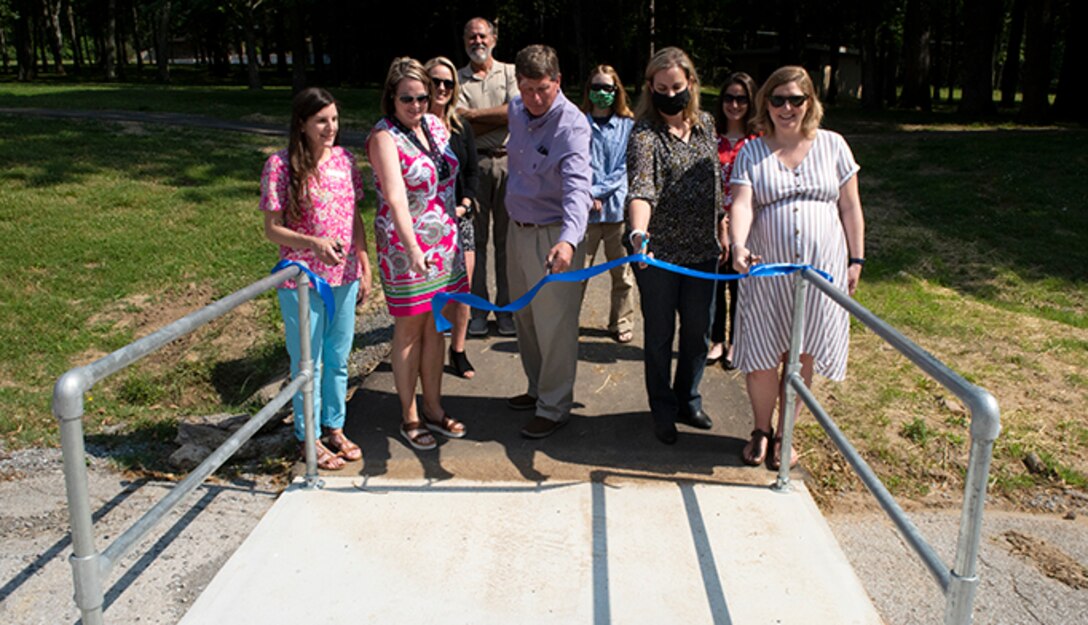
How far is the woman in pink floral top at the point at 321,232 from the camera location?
416 centimetres

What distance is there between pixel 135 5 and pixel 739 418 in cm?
5507

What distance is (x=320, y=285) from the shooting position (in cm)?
420

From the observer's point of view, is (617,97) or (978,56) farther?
(978,56)

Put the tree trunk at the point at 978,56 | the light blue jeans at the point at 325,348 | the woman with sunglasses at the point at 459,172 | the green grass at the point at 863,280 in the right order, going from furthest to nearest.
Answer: the tree trunk at the point at 978,56 < the green grass at the point at 863,280 < the woman with sunglasses at the point at 459,172 < the light blue jeans at the point at 325,348

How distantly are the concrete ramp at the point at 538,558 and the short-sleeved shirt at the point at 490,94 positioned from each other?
8.28ft

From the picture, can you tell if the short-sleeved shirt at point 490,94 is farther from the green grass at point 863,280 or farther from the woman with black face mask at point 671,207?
the green grass at point 863,280

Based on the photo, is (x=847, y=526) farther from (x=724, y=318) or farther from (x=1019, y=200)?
(x=1019, y=200)

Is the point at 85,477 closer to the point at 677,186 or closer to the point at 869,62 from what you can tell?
the point at 677,186

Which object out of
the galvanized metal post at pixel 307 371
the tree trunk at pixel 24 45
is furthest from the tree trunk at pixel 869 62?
the tree trunk at pixel 24 45

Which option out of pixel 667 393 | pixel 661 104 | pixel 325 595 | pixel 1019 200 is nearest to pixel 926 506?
pixel 667 393

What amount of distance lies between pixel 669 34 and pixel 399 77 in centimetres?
3866

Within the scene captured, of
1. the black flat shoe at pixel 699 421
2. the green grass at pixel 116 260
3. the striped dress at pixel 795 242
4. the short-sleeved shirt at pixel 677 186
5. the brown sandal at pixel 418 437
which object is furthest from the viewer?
the green grass at pixel 116 260

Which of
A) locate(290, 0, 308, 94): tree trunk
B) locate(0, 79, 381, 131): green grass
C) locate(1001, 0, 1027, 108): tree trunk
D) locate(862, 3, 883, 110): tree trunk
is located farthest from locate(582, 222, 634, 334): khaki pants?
locate(1001, 0, 1027, 108): tree trunk

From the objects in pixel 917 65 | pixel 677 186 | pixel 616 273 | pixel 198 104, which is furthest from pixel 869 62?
pixel 677 186
